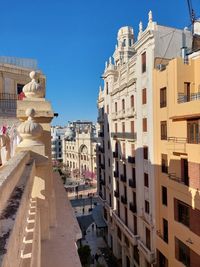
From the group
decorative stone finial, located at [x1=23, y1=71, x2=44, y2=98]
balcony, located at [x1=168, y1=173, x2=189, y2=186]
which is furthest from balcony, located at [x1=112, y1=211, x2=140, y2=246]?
decorative stone finial, located at [x1=23, y1=71, x2=44, y2=98]

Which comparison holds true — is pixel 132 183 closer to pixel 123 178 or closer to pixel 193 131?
pixel 123 178

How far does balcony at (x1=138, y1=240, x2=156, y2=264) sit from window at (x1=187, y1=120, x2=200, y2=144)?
9.59m

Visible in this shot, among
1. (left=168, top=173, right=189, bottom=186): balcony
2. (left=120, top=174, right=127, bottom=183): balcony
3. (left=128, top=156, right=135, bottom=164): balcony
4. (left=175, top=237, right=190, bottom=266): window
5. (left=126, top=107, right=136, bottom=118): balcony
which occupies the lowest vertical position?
(left=175, top=237, right=190, bottom=266): window

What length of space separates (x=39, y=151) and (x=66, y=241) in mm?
2012

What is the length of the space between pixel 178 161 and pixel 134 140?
606cm

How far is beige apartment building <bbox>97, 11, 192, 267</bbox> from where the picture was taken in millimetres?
16688

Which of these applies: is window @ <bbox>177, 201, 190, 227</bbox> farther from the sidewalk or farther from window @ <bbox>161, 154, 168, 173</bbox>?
the sidewalk

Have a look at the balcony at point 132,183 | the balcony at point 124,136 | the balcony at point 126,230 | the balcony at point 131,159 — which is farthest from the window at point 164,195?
the balcony at point 126,230

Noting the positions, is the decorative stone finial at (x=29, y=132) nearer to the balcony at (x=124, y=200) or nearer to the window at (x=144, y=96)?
the window at (x=144, y=96)

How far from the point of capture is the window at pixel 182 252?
13149mm

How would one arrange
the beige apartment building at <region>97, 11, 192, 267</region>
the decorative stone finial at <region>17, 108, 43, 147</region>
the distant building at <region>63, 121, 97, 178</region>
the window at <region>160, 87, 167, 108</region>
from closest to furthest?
the decorative stone finial at <region>17, 108, 43, 147</region> → the window at <region>160, 87, 167, 108</region> → the beige apartment building at <region>97, 11, 192, 267</region> → the distant building at <region>63, 121, 97, 178</region>

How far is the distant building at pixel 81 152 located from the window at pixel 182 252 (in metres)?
47.6

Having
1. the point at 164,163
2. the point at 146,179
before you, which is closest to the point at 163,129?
the point at 164,163

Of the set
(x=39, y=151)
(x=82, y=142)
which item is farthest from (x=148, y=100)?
(x=82, y=142)
